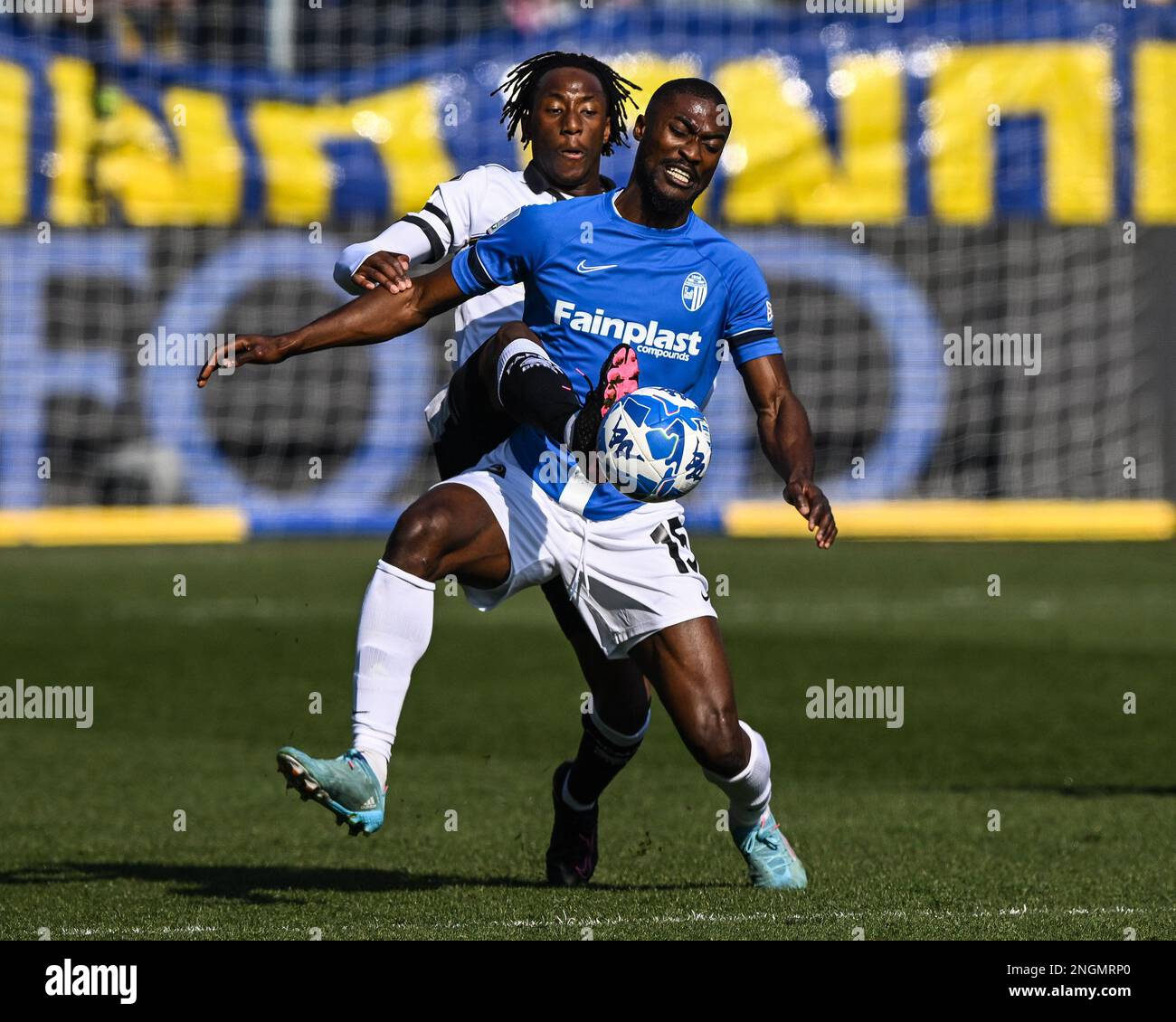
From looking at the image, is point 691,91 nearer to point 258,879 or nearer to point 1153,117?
point 258,879

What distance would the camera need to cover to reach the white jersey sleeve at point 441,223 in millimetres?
6965

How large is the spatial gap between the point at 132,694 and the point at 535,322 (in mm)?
6374

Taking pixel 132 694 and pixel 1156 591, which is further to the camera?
pixel 1156 591

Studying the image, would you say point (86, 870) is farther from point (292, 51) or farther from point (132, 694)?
point (292, 51)

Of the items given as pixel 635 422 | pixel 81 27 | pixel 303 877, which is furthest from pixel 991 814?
pixel 81 27

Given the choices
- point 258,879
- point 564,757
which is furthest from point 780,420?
point 564,757

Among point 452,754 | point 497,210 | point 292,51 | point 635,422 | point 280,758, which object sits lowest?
point 452,754

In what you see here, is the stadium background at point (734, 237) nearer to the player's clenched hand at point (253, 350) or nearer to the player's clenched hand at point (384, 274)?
the player's clenched hand at point (384, 274)

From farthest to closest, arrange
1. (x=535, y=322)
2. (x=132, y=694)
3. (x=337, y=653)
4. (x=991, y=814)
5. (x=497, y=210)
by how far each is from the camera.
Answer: (x=337, y=653) < (x=132, y=694) < (x=991, y=814) < (x=497, y=210) < (x=535, y=322)

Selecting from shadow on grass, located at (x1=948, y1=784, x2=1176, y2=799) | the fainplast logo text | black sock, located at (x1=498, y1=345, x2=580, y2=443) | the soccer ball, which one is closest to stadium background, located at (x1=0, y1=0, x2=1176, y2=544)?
shadow on grass, located at (x1=948, y1=784, x2=1176, y2=799)

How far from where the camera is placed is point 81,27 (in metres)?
21.0

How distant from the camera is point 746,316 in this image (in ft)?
21.9

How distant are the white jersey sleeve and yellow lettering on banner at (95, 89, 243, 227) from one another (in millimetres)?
13431

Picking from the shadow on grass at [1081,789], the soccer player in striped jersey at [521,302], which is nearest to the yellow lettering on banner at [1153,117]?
the shadow on grass at [1081,789]
